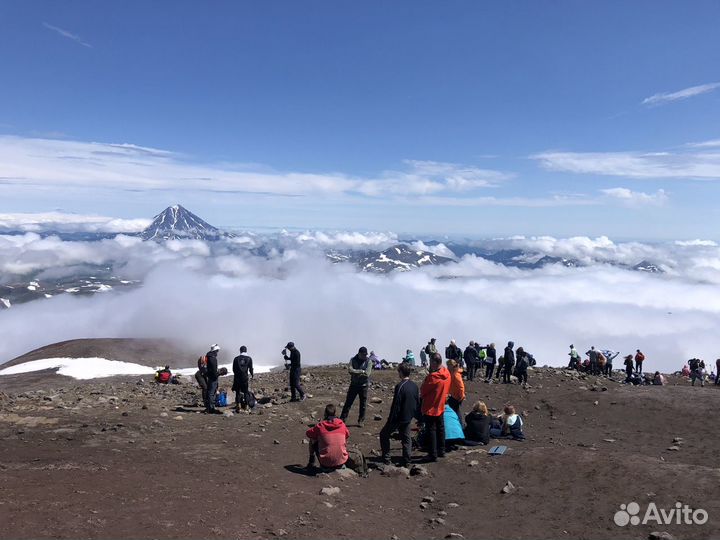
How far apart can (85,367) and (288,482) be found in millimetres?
67028

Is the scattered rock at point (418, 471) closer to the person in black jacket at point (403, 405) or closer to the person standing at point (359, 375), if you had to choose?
the person in black jacket at point (403, 405)

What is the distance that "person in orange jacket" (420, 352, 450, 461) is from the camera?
1180 cm

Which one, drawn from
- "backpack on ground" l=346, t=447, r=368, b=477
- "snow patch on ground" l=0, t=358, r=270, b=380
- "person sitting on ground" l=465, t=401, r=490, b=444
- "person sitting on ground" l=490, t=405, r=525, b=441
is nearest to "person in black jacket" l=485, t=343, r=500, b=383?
"person sitting on ground" l=490, t=405, r=525, b=441

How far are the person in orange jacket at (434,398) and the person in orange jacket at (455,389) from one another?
7.41 feet

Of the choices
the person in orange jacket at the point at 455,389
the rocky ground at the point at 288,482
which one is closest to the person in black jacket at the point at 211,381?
the rocky ground at the point at 288,482

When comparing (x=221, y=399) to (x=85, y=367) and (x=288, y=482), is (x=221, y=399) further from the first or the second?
(x=85, y=367)

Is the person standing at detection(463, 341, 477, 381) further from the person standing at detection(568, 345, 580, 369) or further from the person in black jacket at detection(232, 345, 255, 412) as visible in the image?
the person in black jacket at detection(232, 345, 255, 412)

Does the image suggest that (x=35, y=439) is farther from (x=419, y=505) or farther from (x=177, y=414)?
(x=419, y=505)

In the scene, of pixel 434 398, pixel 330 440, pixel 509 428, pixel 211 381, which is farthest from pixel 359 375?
pixel 211 381

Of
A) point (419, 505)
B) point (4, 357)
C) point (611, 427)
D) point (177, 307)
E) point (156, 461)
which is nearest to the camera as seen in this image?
point (419, 505)

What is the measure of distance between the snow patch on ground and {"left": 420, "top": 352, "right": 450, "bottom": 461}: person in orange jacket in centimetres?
5358

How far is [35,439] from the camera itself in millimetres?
13102

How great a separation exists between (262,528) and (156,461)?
4832mm

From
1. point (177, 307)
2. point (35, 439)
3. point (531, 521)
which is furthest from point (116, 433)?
point (177, 307)
